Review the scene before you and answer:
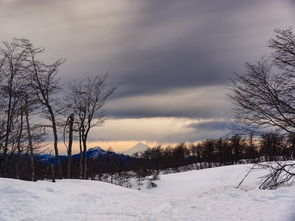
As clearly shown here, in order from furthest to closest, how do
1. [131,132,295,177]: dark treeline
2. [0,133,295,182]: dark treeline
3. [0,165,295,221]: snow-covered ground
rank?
[131,132,295,177]: dark treeline
[0,133,295,182]: dark treeline
[0,165,295,221]: snow-covered ground

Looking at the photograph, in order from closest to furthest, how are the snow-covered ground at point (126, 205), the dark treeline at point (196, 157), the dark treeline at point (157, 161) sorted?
the snow-covered ground at point (126, 205), the dark treeline at point (157, 161), the dark treeline at point (196, 157)

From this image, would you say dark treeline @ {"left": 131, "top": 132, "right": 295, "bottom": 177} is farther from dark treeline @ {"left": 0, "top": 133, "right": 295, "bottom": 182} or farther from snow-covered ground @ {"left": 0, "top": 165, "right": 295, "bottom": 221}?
snow-covered ground @ {"left": 0, "top": 165, "right": 295, "bottom": 221}

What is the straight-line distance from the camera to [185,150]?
442 ft

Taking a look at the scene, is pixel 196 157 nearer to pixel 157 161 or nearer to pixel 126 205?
pixel 157 161

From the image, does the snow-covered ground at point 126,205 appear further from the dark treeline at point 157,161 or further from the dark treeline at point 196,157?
the dark treeline at point 196,157

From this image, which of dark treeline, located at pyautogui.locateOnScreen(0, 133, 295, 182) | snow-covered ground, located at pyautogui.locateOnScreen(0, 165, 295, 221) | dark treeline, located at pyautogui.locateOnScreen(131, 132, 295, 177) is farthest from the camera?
dark treeline, located at pyautogui.locateOnScreen(131, 132, 295, 177)

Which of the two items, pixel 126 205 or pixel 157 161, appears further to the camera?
pixel 157 161

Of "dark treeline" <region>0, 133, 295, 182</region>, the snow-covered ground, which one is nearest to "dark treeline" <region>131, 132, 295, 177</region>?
"dark treeline" <region>0, 133, 295, 182</region>

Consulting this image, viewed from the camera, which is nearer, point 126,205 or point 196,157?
point 126,205

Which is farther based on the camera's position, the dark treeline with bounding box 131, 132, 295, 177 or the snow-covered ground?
the dark treeline with bounding box 131, 132, 295, 177

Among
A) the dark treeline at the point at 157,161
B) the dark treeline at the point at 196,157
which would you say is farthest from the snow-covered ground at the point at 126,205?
the dark treeline at the point at 196,157

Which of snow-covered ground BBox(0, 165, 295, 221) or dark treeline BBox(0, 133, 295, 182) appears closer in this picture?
snow-covered ground BBox(0, 165, 295, 221)

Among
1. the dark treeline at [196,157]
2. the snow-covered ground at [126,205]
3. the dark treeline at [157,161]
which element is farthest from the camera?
the dark treeline at [196,157]

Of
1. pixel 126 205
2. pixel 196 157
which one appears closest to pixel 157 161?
pixel 196 157
